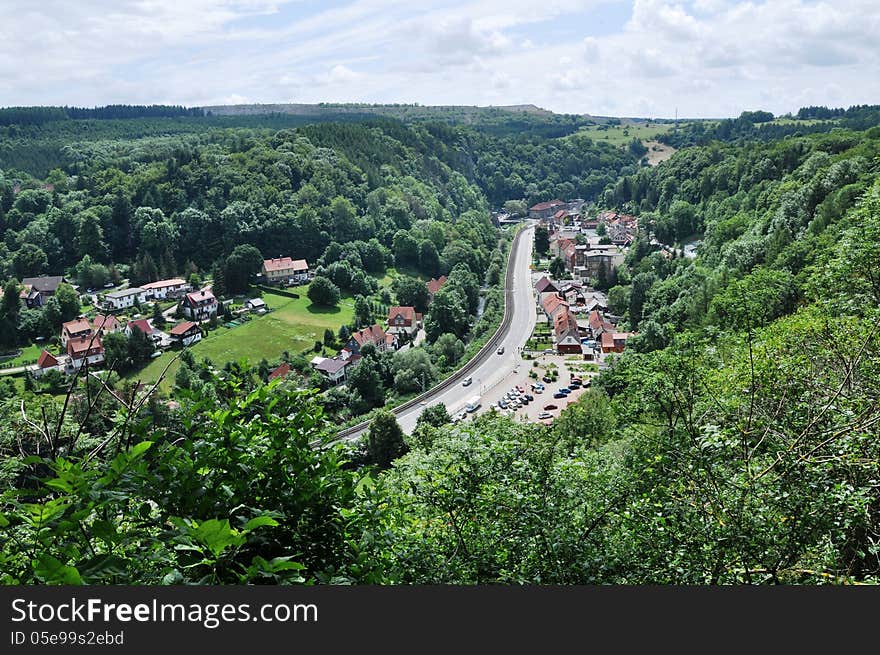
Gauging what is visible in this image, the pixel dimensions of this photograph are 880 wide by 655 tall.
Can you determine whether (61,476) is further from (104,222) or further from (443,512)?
(104,222)

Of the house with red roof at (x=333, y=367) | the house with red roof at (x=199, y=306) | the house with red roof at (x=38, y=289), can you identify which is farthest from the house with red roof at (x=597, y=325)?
the house with red roof at (x=38, y=289)

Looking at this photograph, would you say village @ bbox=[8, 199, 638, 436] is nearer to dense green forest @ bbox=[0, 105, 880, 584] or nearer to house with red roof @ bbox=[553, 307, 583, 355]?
house with red roof @ bbox=[553, 307, 583, 355]

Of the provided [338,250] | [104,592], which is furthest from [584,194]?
[104,592]

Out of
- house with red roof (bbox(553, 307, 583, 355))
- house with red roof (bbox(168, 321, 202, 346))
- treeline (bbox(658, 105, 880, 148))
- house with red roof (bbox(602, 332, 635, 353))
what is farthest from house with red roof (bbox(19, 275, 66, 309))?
→ treeline (bbox(658, 105, 880, 148))

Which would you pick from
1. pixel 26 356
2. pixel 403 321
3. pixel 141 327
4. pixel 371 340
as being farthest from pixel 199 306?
pixel 403 321

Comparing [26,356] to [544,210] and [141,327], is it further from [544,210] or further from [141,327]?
[544,210]

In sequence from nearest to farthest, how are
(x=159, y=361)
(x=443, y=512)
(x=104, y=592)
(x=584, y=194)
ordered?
(x=104, y=592) → (x=443, y=512) → (x=159, y=361) → (x=584, y=194)

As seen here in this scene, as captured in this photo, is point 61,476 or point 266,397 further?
point 266,397
